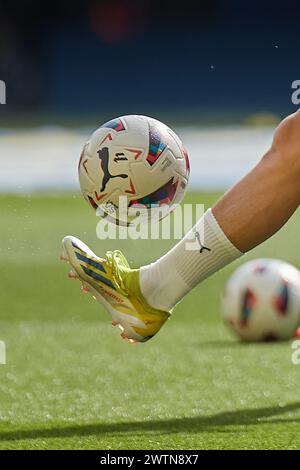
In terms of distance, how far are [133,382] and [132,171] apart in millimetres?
756

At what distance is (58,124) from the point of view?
23.1 metres

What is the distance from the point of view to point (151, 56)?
82.9 ft

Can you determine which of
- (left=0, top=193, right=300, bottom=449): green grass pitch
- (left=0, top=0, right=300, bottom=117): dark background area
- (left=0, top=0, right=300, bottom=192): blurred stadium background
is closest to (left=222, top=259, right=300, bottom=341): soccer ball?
(left=0, top=193, right=300, bottom=449): green grass pitch

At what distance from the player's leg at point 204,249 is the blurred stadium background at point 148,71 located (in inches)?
695

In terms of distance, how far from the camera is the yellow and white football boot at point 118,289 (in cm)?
325

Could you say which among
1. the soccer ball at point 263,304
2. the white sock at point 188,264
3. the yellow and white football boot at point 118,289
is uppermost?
the white sock at point 188,264

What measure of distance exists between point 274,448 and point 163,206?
121cm

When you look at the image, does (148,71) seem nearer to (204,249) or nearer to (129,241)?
(129,241)

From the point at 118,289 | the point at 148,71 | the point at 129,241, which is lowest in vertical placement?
the point at 148,71

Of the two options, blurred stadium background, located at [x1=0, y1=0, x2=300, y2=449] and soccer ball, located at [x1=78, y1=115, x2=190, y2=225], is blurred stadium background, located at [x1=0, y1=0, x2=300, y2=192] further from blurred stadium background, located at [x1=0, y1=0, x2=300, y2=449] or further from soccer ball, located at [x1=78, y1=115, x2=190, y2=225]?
soccer ball, located at [x1=78, y1=115, x2=190, y2=225]

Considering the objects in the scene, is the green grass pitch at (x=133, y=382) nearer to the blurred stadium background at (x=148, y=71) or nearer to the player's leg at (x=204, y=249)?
the player's leg at (x=204, y=249)

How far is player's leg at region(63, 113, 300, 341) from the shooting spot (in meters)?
2.93

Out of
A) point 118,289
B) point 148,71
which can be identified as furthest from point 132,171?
point 148,71

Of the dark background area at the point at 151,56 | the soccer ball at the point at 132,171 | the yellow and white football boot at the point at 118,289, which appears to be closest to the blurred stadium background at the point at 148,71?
the dark background area at the point at 151,56
